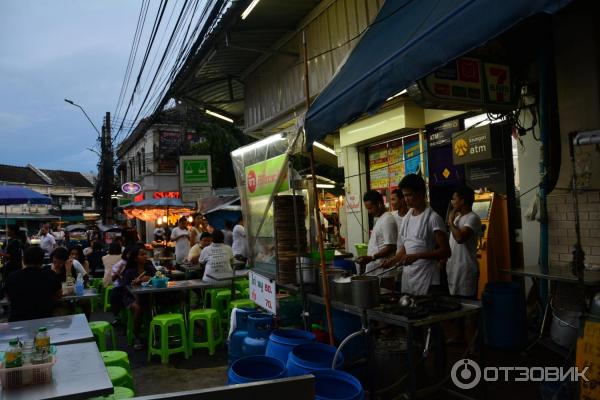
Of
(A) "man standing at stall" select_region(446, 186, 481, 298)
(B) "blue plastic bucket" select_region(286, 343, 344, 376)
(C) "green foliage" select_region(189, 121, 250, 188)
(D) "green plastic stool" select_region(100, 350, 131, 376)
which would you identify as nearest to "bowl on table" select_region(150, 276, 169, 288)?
(D) "green plastic stool" select_region(100, 350, 131, 376)

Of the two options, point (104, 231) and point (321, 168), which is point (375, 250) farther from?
point (104, 231)

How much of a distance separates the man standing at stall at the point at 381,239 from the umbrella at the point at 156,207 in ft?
41.3

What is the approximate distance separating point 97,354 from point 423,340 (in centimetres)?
294

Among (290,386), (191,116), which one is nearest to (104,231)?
(191,116)

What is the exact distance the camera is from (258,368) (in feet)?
9.65

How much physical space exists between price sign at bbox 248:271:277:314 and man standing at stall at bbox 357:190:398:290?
1061 mm

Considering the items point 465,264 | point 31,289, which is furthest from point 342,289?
point 31,289

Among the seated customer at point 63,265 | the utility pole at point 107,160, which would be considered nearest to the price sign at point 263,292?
the seated customer at point 63,265

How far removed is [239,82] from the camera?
417 inches

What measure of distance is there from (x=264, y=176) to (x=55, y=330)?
8.53ft

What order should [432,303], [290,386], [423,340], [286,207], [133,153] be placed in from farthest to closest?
[133,153], [286,207], [423,340], [432,303], [290,386]

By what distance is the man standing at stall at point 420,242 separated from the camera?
414cm

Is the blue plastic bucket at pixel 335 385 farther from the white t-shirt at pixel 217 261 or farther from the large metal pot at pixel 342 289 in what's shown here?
the white t-shirt at pixel 217 261

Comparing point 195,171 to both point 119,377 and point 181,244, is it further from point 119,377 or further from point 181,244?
point 119,377
